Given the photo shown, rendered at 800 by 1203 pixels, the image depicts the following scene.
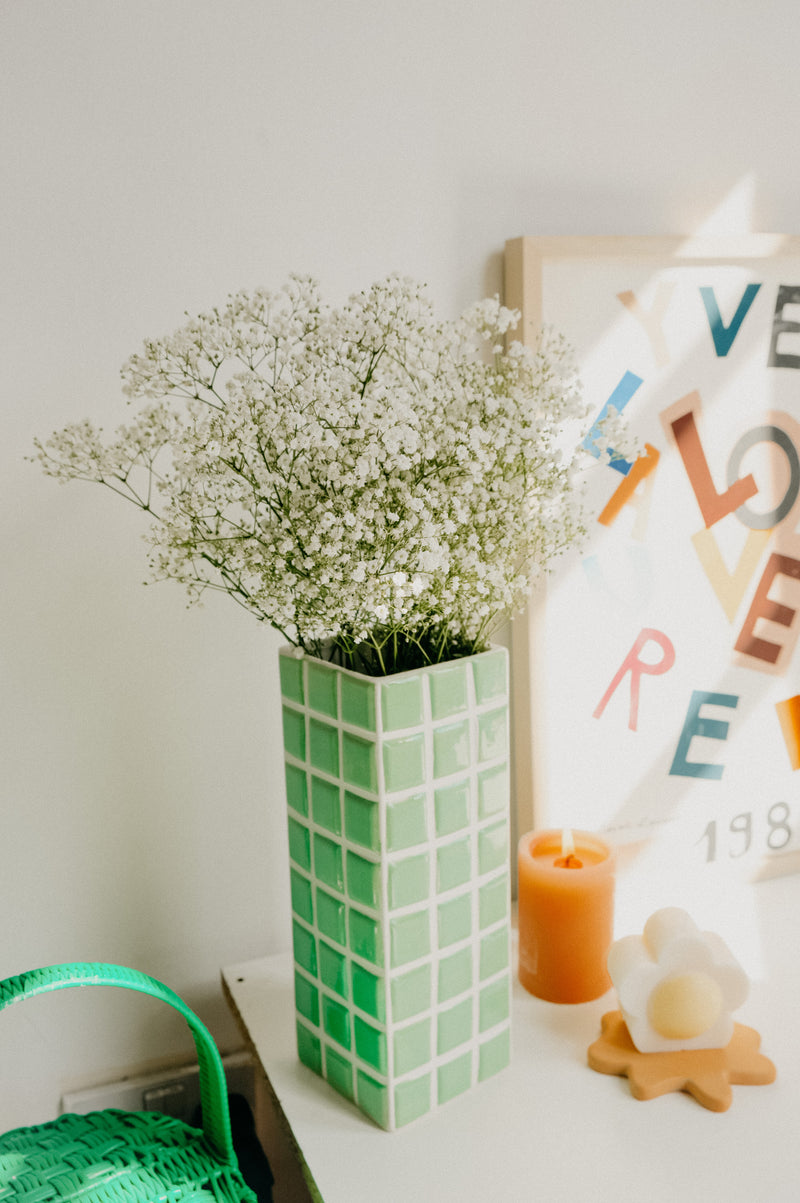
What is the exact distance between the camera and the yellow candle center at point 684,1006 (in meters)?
0.69

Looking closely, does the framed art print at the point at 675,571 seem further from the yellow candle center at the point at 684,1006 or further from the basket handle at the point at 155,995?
the basket handle at the point at 155,995

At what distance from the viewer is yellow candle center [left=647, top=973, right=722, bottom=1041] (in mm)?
693

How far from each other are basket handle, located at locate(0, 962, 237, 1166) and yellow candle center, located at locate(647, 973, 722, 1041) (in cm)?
33

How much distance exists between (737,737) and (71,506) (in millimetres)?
741

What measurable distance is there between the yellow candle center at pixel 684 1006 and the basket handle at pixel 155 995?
0.33 metres

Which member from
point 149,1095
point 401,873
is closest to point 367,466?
point 401,873

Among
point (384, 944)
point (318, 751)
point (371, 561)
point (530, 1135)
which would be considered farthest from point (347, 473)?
point (530, 1135)

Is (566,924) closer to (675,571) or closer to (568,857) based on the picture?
(568,857)

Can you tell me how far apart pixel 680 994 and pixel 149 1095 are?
19.5 inches

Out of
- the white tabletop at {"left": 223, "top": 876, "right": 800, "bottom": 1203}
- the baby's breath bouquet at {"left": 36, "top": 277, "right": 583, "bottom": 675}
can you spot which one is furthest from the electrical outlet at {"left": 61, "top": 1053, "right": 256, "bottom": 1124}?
the baby's breath bouquet at {"left": 36, "top": 277, "right": 583, "bottom": 675}

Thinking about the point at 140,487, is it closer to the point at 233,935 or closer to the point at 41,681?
the point at 41,681

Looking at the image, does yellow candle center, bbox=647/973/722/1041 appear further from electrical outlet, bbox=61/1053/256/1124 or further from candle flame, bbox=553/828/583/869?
electrical outlet, bbox=61/1053/256/1124

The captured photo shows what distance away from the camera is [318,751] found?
0.66m

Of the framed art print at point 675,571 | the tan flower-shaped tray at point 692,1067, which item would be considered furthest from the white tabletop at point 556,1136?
the framed art print at point 675,571
